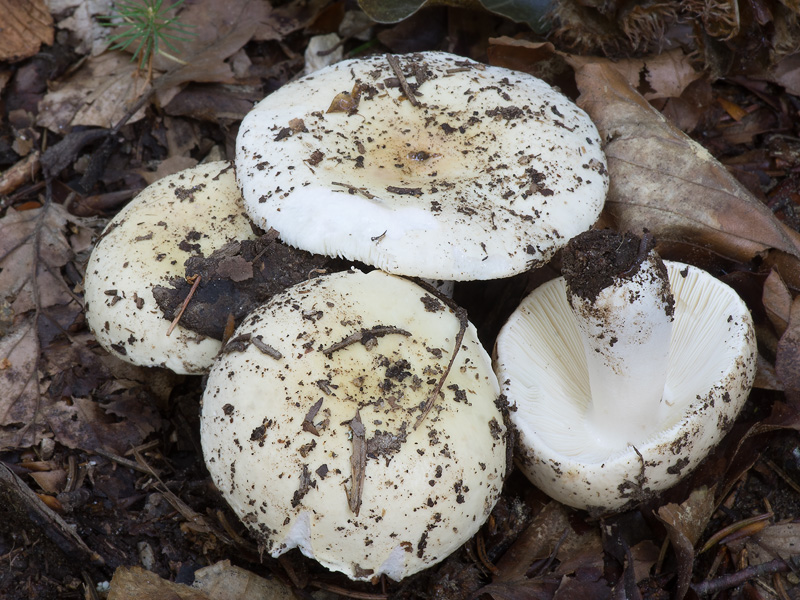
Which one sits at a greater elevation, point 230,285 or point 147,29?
point 147,29

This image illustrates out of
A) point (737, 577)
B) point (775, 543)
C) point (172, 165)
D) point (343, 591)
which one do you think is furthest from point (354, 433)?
point (172, 165)

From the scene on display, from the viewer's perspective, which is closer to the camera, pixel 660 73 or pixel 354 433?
pixel 354 433

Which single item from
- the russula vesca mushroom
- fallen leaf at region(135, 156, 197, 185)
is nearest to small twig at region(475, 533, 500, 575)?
the russula vesca mushroom

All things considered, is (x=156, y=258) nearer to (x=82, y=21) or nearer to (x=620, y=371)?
(x=620, y=371)

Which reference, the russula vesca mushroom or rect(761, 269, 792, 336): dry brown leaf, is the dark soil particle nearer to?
the russula vesca mushroom

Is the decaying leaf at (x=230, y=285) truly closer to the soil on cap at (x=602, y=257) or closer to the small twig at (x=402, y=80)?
the small twig at (x=402, y=80)

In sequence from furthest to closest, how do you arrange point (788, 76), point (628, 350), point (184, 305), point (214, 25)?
point (214, 25) → point (788, 76) → point (184, 305) → point (628, 350)

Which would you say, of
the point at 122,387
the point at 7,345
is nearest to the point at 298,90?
the point at 122,387
